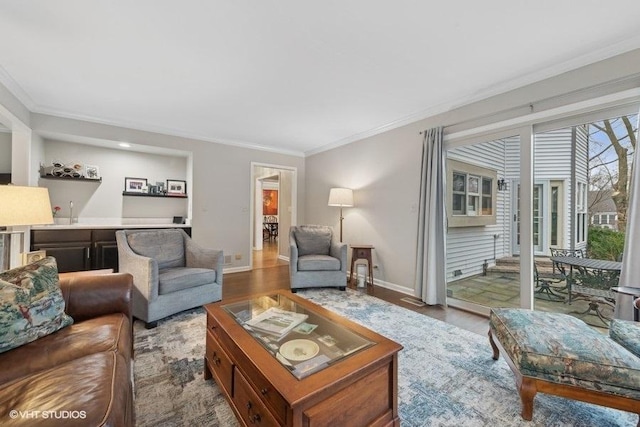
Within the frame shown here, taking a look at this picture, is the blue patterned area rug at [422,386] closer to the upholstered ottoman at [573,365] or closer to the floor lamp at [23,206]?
the upholstered ottoman at [573,365]

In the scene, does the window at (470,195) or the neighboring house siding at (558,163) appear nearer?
the neighboring house siding at (558,163)

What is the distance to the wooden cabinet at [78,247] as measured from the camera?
10.8 ft

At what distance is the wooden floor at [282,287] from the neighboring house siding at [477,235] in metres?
0.54

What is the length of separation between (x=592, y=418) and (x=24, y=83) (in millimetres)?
5238

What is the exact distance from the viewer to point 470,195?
3.23 metres

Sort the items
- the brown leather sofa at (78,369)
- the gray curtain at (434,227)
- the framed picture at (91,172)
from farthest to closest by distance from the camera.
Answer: the framed picture at (91,172), the gray curtain at (434,227), the brown leather sofa at (78,369)

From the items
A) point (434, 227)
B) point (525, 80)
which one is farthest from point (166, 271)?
point (525, 80)

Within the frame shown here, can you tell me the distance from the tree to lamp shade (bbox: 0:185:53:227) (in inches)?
173

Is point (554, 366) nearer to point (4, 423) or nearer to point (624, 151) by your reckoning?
point (624, 151)

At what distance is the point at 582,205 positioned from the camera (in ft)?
7.86

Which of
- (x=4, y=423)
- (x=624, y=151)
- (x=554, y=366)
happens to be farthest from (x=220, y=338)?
(x=624, y=151)

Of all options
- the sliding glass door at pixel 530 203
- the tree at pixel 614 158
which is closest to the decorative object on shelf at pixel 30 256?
the sliding glass door at pixel 530 203

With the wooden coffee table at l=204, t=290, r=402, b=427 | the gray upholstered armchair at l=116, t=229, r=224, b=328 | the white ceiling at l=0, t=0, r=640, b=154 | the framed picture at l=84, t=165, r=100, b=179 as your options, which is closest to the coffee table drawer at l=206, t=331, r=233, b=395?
the wooden coffee table at l=204, t=290, r=402, b=427

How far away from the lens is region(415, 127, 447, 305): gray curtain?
3.15 metres
